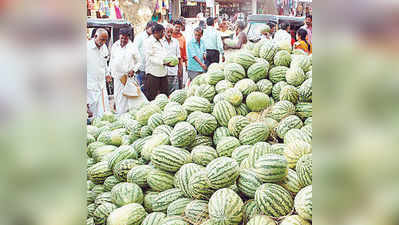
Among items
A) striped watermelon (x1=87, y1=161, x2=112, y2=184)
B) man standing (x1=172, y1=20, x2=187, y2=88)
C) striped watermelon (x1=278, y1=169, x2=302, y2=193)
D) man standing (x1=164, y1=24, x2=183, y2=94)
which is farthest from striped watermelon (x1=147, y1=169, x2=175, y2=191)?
man standing (x1=172, y1=20, x2=187, y2=88)

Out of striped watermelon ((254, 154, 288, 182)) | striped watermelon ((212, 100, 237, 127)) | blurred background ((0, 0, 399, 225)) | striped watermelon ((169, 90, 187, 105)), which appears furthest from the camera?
striped watermelon ((169, 90, 187, 105))

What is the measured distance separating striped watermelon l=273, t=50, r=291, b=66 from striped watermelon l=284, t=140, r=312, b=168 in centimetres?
102

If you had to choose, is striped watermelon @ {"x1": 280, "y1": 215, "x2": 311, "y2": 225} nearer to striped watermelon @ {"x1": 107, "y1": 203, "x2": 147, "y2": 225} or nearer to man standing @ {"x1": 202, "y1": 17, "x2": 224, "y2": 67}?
striped watermelon @ {"x1": 107, "y1": 203, "x2": 147, "y2": 225}

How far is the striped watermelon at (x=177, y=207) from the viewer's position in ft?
6.31

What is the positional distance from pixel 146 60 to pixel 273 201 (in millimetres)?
5156

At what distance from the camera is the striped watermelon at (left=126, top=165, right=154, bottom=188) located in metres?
2.18

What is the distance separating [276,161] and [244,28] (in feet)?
24.0

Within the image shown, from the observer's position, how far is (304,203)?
158cm

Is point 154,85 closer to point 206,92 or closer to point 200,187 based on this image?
point 206,92

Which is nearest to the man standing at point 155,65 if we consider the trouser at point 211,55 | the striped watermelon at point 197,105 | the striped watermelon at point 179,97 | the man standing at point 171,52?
the man standing at point 171,52

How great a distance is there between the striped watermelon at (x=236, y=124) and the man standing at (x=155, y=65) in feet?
13.9
